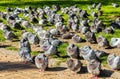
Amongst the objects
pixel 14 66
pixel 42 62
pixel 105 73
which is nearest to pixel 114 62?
pixel 105 73

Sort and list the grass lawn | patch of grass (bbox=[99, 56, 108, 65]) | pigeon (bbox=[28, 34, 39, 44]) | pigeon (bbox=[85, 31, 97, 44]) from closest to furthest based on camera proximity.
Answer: patch of grass (bbox=[99, 56, 108, 65])
pigeon (bbox=[28, 34, 39, 44])
pigeon (bbox=[85, 31, 97, 44])
the grass lawn

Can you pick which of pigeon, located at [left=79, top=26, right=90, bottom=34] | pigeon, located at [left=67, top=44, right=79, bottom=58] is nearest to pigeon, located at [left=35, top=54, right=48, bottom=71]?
pigeon, located at [left=67, top=44, right=79, bottom=58]

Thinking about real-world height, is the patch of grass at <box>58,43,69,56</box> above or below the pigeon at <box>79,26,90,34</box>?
below

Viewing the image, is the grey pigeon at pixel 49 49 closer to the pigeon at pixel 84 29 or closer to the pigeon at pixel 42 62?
the pigeon at pixel 42 62

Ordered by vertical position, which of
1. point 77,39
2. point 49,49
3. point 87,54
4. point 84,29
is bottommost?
point 87,54

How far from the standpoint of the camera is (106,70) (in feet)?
32.9

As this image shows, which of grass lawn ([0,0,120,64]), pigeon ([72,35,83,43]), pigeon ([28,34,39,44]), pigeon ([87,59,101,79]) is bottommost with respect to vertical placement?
pigeon ([87,59,101,79])

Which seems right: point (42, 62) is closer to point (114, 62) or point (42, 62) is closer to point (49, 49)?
point (49, 49)

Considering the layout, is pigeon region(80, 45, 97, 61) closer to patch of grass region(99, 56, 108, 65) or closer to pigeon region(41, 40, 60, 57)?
patch of grass region(99, 56, 108, 65)

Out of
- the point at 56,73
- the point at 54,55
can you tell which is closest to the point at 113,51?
the point at 54,55

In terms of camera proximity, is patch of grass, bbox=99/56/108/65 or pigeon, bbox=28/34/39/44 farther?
pigeon, bbox=28/34/39/44

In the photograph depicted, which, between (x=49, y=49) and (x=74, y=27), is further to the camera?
(x=74, y=27)

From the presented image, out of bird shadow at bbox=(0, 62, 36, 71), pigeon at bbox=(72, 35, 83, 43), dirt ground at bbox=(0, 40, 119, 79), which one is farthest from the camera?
pigeon at bbox=(72, 35, 83, 43)

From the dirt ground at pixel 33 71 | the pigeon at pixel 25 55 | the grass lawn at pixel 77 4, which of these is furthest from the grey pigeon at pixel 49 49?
the grass lawn at pixel 77 4
